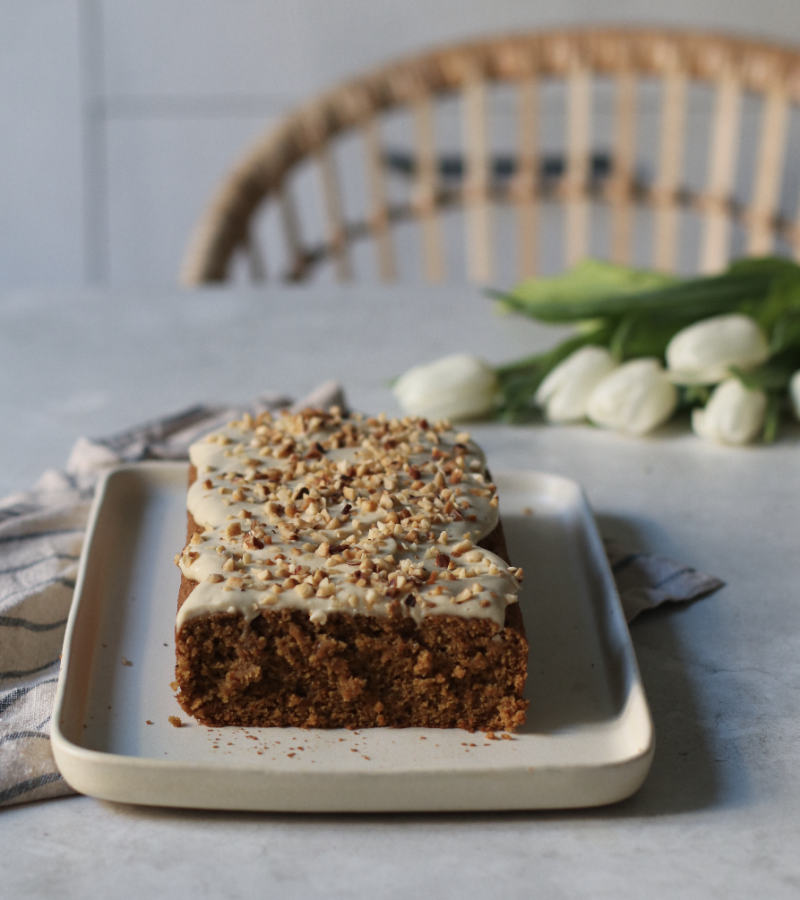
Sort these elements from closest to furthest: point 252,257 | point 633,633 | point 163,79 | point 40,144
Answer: point 633,633, point 252,257, point 163,79, point 40,144

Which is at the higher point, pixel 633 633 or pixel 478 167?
pixel 478 167

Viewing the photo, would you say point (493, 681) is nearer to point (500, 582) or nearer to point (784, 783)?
point (500, 582)

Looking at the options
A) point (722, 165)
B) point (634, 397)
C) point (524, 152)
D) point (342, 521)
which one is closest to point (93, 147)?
point (524, 152)

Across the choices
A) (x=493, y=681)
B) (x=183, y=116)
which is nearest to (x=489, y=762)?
(x=493, y=681)

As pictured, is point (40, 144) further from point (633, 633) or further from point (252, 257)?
point (633, 633)

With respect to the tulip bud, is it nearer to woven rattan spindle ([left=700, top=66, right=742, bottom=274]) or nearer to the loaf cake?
the loaf cake

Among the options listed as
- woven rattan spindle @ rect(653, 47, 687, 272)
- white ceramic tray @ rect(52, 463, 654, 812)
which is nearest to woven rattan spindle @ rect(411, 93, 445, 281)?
woven rattan spindle @ rect(653, 47, 687, 272)

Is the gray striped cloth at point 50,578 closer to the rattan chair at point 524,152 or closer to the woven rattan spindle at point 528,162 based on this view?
the rattan chair at point 524,152

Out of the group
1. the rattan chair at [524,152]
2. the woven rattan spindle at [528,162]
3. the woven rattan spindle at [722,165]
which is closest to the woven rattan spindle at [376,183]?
the rattan chair at [524,152]
